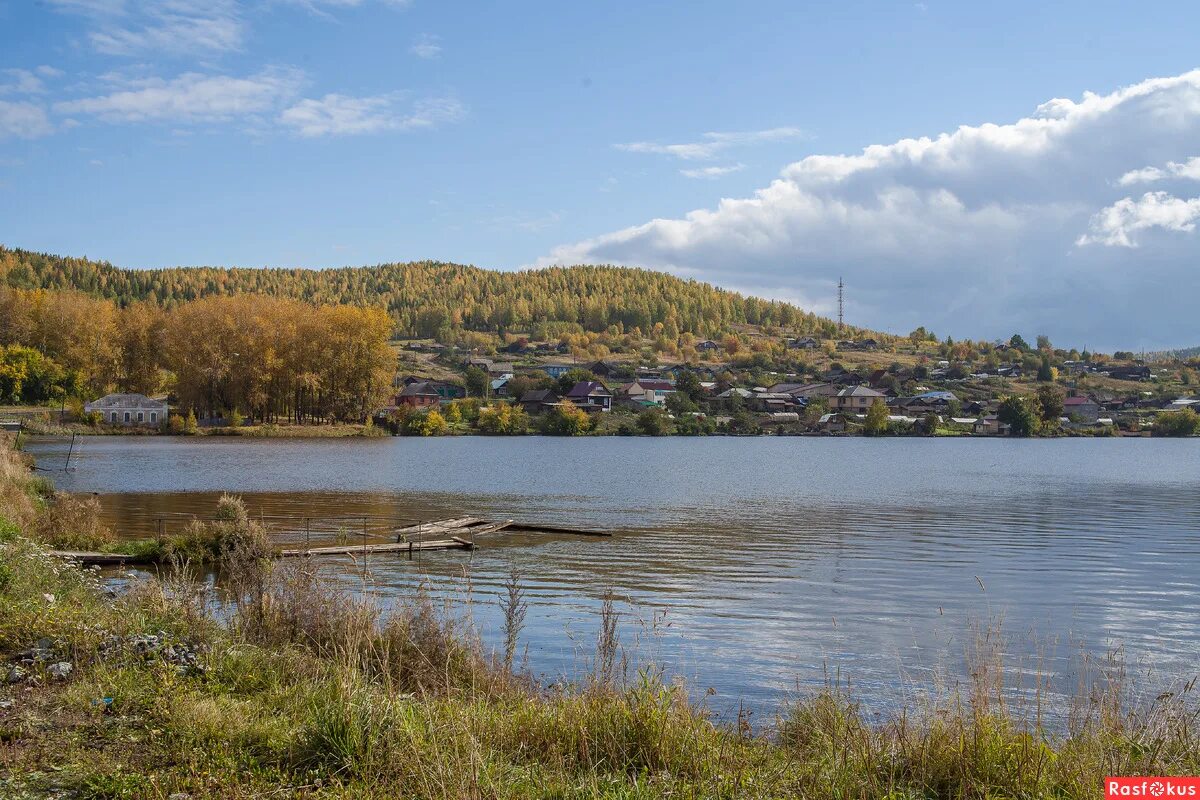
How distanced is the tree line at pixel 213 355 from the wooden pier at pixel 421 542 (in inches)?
3061

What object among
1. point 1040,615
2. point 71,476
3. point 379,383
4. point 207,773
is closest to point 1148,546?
point 1040,615

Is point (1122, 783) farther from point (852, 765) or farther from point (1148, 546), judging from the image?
point (1148, 546)

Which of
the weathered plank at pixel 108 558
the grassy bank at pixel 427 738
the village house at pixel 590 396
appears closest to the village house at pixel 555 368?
the village house at pixel 590 396

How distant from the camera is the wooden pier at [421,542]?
22.2 meters

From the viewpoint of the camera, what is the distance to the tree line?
340 ft

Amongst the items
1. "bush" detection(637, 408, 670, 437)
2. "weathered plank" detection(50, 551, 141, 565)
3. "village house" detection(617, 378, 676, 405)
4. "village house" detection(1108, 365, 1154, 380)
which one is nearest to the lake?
"weathered plank" detection(50, 551, 141, 565)

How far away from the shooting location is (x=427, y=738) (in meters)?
6.99

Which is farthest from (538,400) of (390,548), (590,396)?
→ (390,548)

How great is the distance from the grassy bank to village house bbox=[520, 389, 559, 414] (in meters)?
118

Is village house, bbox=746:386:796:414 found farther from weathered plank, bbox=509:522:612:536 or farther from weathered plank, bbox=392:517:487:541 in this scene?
weathered plank, bbox=392:517:487:541

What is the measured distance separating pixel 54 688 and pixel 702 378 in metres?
167

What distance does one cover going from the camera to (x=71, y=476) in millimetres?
49625

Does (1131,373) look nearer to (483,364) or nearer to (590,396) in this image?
(590,396)

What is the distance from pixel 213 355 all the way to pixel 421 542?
8345cm
